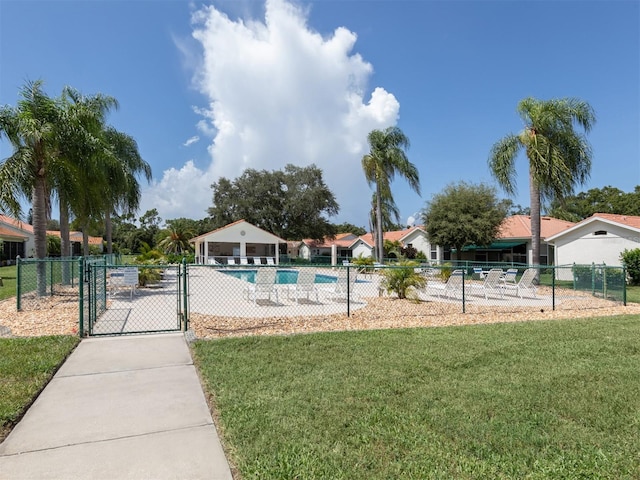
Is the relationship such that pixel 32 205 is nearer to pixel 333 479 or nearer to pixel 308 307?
pixel 308 307

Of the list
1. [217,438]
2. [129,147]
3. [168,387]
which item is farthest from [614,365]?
[129,147]

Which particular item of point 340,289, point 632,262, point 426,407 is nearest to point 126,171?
point 340,289

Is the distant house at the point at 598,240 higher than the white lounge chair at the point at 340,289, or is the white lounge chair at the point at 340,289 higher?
the distant house at the point at 598,240

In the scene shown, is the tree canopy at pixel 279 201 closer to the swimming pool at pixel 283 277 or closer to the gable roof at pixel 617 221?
the swimming pool at pixel 283 277

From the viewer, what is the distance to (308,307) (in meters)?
11.3

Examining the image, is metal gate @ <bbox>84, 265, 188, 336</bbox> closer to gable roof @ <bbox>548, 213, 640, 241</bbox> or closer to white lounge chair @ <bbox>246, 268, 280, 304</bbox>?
white lounge chair @ <bbox>246, 268, 280, 304</bbox>

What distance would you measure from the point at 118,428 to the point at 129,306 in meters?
8.03

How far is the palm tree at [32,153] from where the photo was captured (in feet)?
36.4

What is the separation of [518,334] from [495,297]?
6937 mm

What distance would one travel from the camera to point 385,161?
27.5m

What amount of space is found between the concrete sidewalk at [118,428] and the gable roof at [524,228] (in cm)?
2717

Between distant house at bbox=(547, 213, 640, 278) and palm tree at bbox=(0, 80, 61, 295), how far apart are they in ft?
84.1

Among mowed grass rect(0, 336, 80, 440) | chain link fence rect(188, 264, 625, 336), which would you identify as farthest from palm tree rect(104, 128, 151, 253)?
mowed grass rect(0, 336, 80, 440)

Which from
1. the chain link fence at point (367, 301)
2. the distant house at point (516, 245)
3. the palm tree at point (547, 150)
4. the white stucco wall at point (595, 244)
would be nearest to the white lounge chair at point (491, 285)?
the chain link fence at point (367, 301)
